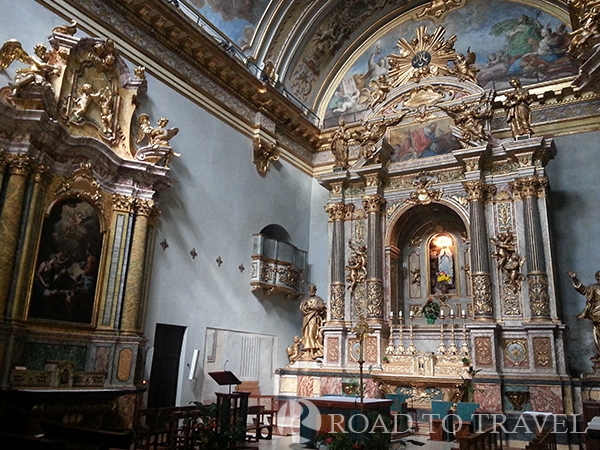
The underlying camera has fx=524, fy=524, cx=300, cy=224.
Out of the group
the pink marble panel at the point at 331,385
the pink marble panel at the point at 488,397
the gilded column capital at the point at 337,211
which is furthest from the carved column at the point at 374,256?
the pink marble panel at the point at 488,397

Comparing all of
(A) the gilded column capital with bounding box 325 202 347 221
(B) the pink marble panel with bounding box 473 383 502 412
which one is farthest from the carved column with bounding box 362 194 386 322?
(B) the pink marble panel with bounding box 473 383 502 412

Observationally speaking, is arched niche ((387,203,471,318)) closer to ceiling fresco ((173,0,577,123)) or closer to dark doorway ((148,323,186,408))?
ceiling fresco ((173,0,577,123))

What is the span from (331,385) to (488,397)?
4.01 metres

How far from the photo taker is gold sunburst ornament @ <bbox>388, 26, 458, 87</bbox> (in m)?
16.3

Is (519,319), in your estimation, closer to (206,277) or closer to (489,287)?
(489,287)

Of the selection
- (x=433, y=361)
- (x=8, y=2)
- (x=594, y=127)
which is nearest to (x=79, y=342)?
(x=8, y=2)

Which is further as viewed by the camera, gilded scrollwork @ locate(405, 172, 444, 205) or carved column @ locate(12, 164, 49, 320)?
gilded scrollwork @ locate(405, 172, 444, 205)

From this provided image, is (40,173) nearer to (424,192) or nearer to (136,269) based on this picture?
(136,269)

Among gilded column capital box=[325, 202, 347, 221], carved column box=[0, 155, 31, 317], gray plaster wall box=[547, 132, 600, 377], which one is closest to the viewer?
carved column box=[0, 155, 31, 317]

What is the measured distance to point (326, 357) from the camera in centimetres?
1459

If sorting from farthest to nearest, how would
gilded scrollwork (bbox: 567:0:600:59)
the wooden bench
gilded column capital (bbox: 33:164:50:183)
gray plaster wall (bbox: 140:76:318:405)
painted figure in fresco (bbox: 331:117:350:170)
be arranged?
1. painted figure in fresco (bbox: 331:117:350:170)
2. gray plaster wall (bbox: 140:76:318:405)
3. gilded column capital (bbox: 33:164:50:183)
4. gilded scrollwork (bbox: 567:0:600:59)
5. the wooden bench

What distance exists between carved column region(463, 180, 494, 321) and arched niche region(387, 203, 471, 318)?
891 mm

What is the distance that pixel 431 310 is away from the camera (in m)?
14.6

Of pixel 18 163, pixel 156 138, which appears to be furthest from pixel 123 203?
pixel 18 163
